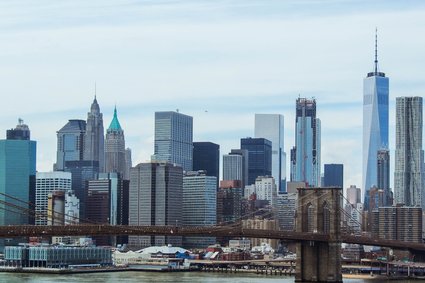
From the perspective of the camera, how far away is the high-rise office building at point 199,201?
565 ft

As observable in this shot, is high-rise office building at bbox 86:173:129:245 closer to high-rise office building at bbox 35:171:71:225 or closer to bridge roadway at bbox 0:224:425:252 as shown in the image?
high-rise office building at bbox 35:171:71:225

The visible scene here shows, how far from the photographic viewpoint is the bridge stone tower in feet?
221

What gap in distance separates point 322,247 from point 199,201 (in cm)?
10684

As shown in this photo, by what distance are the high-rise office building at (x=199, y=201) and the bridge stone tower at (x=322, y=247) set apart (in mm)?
97422

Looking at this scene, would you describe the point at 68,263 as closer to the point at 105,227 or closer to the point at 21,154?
the point at 105,227

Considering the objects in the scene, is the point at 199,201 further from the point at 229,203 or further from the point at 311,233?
the point at 311,233

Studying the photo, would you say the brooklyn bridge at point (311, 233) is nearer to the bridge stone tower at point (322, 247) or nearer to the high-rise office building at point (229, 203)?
the bridge stone tower at point (322, 247)

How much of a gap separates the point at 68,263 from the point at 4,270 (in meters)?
7.82

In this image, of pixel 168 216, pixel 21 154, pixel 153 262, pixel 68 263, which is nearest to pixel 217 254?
pixel 153 262

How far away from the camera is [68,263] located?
10412 centimetres

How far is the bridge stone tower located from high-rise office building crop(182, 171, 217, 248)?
97.4 m

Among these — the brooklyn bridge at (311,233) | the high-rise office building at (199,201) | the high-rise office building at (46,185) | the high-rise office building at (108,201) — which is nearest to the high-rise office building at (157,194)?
the high-rise office building at (199,201)

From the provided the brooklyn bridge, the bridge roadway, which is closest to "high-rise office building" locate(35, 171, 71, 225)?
the brooklyn bridge

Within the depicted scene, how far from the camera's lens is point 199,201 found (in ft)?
574
